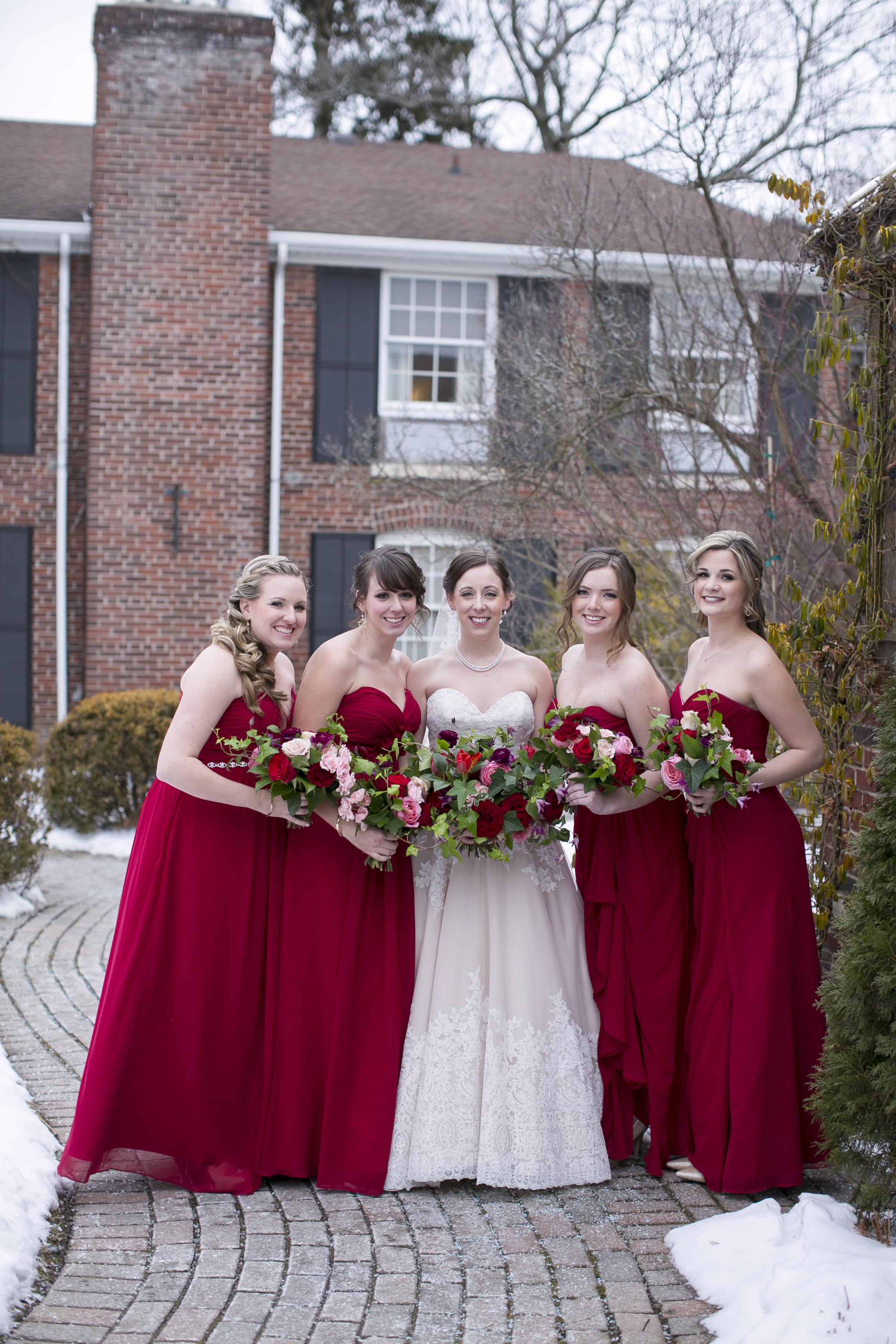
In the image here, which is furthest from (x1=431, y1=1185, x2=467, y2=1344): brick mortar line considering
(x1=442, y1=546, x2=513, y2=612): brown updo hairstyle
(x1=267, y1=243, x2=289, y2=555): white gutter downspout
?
(x1=267, y1=243, x2=289, y2=555): white gutter downspout

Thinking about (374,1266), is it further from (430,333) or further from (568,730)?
(430,333)

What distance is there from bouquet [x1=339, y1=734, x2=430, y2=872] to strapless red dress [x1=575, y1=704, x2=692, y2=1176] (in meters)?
0.76

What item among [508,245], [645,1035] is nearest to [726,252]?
[508,245]

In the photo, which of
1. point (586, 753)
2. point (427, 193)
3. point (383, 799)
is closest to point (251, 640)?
point (383, 799)

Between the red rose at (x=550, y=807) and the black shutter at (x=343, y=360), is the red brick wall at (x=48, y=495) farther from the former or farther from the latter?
the red rose at (x=550, y=807)

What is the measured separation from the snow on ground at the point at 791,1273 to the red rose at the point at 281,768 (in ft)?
6.22

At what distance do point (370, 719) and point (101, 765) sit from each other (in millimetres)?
6735

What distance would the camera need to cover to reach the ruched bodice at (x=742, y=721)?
402 cm

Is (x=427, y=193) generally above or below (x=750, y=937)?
above

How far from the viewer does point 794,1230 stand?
341 centimetres

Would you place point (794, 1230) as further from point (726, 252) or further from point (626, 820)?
point (726, 252)

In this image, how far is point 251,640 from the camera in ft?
13.3

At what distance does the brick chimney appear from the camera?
1266cm

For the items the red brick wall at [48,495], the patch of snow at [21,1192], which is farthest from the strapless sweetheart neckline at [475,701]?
the red brick wall at [48,495]
